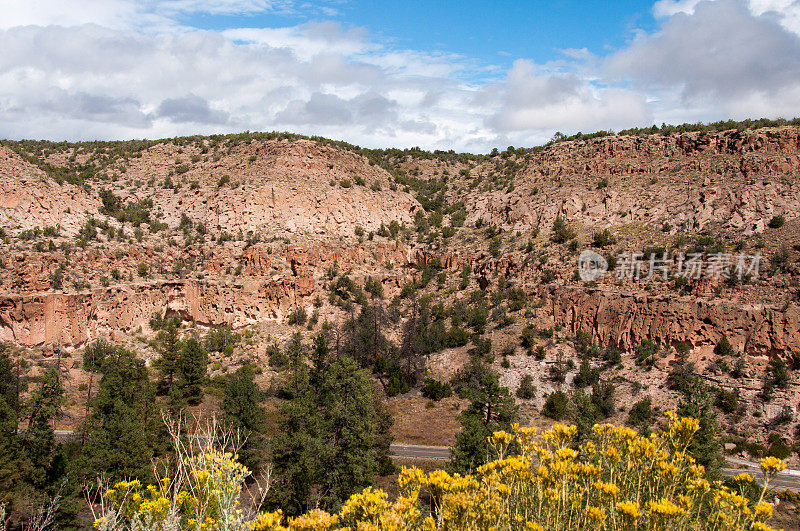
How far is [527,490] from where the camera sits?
5426 millimetres

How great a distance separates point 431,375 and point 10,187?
38.6 metres

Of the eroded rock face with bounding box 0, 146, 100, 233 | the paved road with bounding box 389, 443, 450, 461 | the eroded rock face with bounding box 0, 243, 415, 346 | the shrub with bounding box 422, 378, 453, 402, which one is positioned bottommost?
the paved road with bounding box 389, 443, 450, 461

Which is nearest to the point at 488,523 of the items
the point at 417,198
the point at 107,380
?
the point at 107,380

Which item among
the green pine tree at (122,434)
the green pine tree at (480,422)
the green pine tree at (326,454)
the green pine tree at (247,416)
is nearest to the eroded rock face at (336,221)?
the green pine tree at (122,434)

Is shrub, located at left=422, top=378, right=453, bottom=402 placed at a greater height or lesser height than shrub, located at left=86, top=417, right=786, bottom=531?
lesser

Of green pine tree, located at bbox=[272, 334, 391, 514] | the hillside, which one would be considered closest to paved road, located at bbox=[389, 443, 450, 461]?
the hillside

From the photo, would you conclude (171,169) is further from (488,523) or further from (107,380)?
(488,523)

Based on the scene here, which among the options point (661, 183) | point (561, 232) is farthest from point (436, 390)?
point (661, 183)

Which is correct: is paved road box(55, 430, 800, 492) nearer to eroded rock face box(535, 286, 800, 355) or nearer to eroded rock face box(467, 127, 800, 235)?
eroded rock face box(535, 286, 800, 355)

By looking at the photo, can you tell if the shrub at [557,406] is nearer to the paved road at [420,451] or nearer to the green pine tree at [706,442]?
the paved road at [420,451]

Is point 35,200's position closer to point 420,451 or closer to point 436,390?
point 436,390

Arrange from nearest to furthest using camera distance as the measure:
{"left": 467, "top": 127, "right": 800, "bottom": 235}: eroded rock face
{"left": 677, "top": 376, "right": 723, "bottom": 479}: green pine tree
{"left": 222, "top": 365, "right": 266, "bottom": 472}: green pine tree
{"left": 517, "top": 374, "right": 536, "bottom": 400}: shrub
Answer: {"left": 677, "top": 376, "right": 723, "bottom": 479}: green pine tree, {"left": 222, "top": 365, "right": 266, "bottom": 472}: green pine tree, {"left": 517, "top": 374, "right": 536, "bottom": 400}: shrub, {"left": 467, "top": 127, "right": 800, "bottom": 235}: eroded rock face

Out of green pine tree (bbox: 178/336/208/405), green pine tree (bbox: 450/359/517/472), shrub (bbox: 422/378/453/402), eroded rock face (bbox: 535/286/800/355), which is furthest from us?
shrub (bbox: 422/378/453/402)

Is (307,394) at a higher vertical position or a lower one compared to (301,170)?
lower
